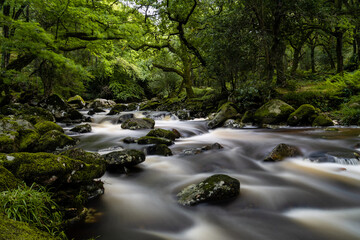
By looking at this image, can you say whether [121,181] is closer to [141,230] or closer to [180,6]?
[141,230]

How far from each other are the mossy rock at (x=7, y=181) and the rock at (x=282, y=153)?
15.7 ft

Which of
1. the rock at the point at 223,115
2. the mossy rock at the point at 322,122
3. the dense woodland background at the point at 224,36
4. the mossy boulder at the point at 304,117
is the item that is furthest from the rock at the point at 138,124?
the mossy rock at the point at 322,122

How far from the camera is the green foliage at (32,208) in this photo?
1896 millimetres

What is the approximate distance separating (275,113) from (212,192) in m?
7.08

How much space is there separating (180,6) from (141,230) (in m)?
12.4

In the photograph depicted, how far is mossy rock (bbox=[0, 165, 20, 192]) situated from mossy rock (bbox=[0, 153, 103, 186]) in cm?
15

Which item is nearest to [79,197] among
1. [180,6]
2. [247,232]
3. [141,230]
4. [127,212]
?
[127,212]

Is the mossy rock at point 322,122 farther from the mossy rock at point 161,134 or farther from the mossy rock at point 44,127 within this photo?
the mossy rock at point 44,127

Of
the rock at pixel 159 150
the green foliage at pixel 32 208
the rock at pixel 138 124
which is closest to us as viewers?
the green foliage at pixel 32 208

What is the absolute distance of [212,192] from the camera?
3070 mm

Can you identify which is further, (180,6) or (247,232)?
(180,6)

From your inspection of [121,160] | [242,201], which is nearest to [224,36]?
[121,160]

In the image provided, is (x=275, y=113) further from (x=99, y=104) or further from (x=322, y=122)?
(x=99, y=104)

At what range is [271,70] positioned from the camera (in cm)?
1038
